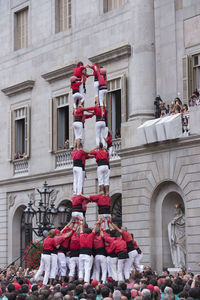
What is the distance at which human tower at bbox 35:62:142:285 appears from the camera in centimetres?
2233

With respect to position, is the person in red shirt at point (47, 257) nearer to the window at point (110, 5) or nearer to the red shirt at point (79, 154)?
the red shirt at point (79, 154)

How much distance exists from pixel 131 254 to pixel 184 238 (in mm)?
6664

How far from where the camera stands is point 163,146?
1131 inches

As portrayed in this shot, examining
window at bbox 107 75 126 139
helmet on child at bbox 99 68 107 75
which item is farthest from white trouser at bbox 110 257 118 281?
window at bbox 107 75 126 139

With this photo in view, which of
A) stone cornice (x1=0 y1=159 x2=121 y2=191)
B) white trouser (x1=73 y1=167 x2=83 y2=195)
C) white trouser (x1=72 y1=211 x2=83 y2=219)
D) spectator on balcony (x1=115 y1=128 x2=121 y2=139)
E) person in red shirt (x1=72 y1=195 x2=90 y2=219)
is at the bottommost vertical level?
white trouser (x1=72 y1=211 x2=83 y2=219)

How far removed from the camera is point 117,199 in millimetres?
33719

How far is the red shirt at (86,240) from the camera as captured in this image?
2239cm

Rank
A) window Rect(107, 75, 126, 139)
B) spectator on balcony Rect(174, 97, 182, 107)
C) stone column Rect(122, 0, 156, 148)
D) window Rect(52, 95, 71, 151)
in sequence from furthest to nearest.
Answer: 1. window Rect(52, 95, 71, 151)
2. window Rect(107, 75, 126, 139)
3. stone column Rect(122, 0, 156, 148)
4. spectator on balcony Rect(174, 97, 182, 107)

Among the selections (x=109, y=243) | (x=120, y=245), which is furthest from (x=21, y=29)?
(x=120, y=245)

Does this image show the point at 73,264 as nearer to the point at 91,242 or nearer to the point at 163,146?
the point at 91,242

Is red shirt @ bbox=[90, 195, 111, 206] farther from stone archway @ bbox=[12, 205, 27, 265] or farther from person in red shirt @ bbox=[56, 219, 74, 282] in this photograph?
stone archway @ bbox=[12, 205, 27, 265]

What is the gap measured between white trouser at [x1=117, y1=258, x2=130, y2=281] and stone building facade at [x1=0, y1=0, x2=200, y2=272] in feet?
18.1

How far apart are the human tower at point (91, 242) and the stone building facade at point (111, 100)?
4630 mm

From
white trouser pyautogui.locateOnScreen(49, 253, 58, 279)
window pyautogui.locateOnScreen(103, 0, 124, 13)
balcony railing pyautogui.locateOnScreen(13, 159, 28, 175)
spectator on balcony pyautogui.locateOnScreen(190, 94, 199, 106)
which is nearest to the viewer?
white trouser pyautogui.locateOnScreen(49, 253, 58, 279)
